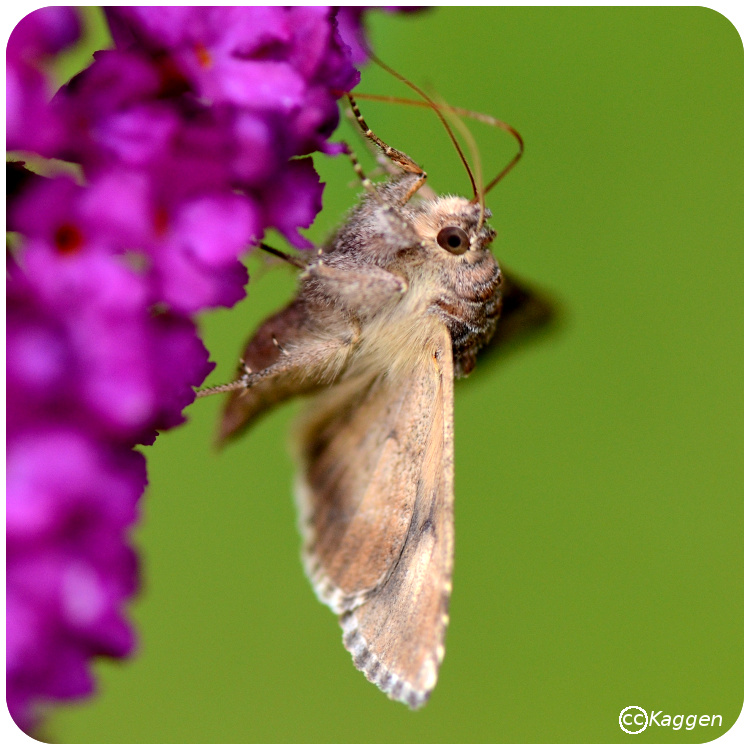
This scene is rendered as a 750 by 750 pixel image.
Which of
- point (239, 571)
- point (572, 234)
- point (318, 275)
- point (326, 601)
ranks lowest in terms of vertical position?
point (239, 571)

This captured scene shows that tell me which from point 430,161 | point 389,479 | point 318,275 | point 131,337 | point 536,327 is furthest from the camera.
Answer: point 430,161

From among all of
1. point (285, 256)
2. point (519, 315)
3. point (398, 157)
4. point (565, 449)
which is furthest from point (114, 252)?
point (565, 449)

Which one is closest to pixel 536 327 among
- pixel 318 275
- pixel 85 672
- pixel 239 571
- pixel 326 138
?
pixel 318 275

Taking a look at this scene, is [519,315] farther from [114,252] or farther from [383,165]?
[114,252]

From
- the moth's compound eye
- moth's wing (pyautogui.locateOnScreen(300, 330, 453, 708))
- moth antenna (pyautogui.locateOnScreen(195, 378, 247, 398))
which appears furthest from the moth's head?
moth antenna (pyautogui.locateOnScreen(195, 378, 247, 398))

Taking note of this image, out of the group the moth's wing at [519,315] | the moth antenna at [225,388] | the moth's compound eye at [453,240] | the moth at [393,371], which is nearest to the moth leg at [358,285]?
the moth at [393,371]

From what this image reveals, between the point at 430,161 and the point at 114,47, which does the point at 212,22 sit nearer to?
the point at 114,47

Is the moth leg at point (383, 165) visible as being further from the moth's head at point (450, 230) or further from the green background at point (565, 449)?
the green background at point (565, 449)
